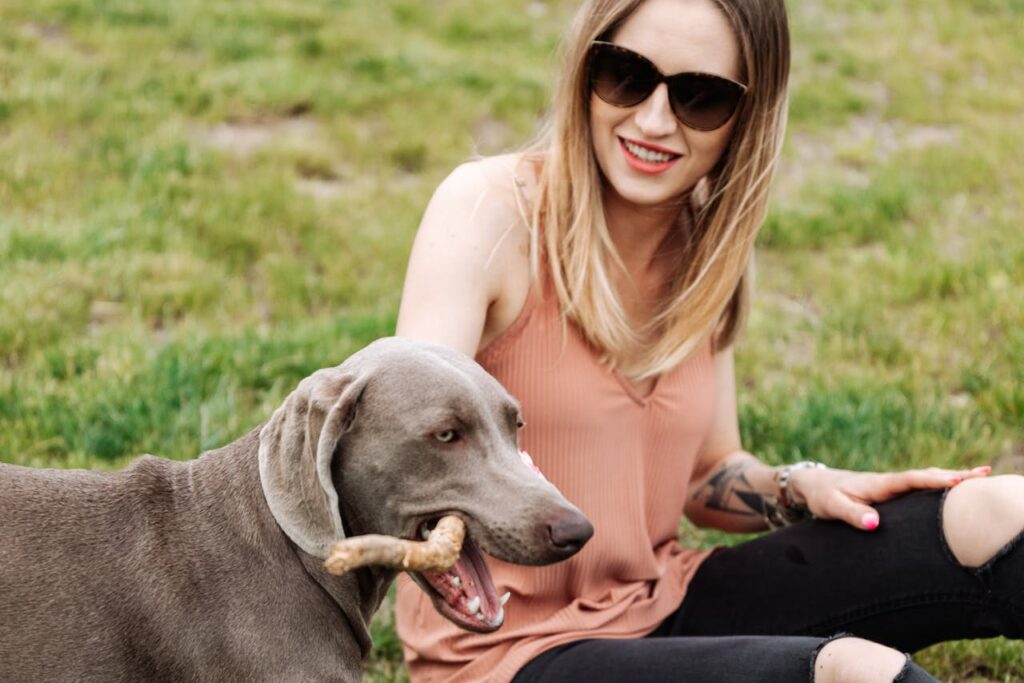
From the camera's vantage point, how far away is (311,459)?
265cm

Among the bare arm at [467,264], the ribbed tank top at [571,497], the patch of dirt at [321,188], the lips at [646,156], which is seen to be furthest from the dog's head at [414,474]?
the patch of dirt at [321,188]

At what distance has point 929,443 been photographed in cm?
482

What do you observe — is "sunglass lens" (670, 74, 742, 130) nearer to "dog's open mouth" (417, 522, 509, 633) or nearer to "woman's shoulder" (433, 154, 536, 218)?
"woman's shoulder" (433, 154, 536, 218)

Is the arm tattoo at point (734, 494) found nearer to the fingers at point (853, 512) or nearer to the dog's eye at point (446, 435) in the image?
the fingers at point (853, 512)

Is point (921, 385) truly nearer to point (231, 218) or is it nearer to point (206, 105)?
point (231, 218)

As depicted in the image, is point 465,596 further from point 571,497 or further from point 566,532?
point 571,497

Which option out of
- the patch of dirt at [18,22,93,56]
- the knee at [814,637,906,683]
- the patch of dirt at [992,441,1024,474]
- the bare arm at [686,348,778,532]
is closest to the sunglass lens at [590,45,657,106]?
the bare arm at [686,348,778,532]

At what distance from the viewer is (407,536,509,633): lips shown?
8.75ft

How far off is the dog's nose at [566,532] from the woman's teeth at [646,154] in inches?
52.2

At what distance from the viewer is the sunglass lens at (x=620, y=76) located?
348cm

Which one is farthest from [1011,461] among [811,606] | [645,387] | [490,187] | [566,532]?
[566,532]

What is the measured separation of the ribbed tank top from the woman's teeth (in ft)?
1.47

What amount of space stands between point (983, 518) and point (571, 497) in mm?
1088

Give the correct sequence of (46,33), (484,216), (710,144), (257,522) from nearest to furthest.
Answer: (257,522)
(484,216)
(710,144)
(46,33)
